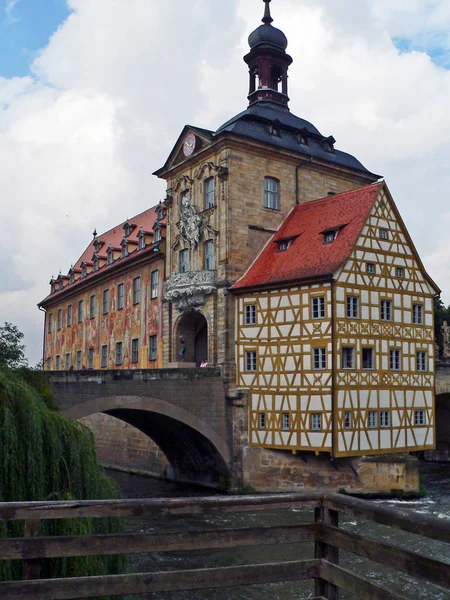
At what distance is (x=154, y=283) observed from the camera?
33.3m

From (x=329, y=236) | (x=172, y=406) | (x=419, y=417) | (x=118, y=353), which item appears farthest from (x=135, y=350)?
(x=419, y=417)

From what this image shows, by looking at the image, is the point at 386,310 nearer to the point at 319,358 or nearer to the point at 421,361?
the point at 421,361

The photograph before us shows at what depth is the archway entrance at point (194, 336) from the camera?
2978 centimetres

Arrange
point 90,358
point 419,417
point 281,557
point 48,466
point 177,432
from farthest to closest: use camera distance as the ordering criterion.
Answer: point 90,358, point 177,432, point 419,417, point 281,557, point 48,466

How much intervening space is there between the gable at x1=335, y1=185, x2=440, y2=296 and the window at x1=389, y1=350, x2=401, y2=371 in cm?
230

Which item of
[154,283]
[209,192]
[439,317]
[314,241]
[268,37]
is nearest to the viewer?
[314,241]

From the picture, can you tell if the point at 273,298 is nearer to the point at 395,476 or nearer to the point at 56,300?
the point at 395,476

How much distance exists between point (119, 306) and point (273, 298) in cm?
1363

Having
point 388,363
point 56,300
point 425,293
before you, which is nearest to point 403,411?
point 388,363

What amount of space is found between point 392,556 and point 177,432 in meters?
23.9

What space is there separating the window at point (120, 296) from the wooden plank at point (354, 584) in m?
33.0

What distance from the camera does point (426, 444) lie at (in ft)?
87.1

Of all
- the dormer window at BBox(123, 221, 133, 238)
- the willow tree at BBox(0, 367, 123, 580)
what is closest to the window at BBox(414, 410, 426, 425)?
the willow tree at BBox(0, 367, 123, 580)

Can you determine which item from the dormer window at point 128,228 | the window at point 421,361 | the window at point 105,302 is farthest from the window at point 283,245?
the dormer window at point 128,228
